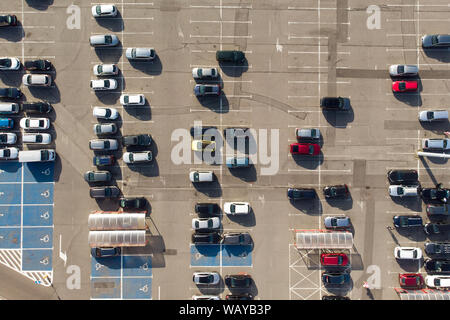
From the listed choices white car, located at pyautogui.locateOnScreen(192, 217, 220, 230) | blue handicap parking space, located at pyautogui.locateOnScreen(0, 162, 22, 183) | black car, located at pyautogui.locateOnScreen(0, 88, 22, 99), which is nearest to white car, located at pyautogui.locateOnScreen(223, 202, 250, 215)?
white car, located at pyautogui.locateOnScreen(192, 217, 220, 230)

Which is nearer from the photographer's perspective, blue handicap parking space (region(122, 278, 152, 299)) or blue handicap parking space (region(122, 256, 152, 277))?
blue handicap parking space (region(122, 278, 152, 299))

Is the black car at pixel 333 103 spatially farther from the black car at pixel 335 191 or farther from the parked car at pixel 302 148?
the black car at pixel 335 191

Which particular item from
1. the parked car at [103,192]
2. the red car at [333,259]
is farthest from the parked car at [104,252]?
the red car at [333,259]

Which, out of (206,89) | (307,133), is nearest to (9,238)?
(206,89)

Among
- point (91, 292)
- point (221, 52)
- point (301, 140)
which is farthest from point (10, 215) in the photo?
point (301, 140)

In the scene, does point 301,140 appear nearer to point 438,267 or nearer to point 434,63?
point 434,63

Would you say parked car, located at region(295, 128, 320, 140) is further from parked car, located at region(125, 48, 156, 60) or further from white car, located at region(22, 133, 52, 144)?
white car, located at region(22, 133, 52, 144)

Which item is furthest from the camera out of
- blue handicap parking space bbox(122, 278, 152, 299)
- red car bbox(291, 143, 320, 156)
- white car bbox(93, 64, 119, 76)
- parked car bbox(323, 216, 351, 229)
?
blue handicap parking space bbox(122, 278, 152, 299)

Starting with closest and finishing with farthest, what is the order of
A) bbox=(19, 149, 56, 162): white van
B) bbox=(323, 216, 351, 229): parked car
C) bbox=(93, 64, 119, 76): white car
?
bbox=(19, 149, 56, 162): white van → bbox=(93, 64, 119, 76): white car → bbox=(323, 216, 351, 229): parked car
